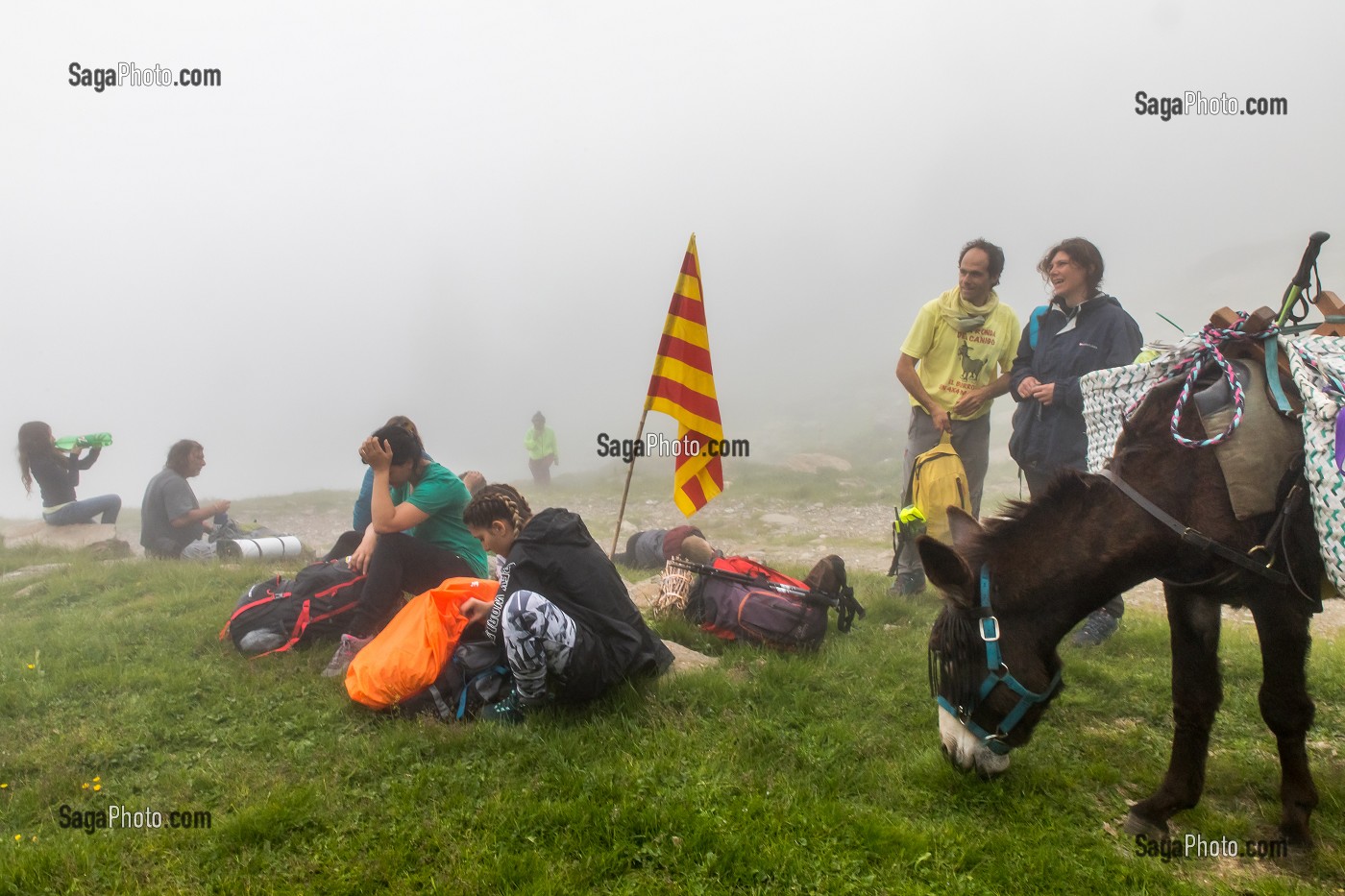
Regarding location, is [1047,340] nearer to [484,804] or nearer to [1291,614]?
[1291,614]

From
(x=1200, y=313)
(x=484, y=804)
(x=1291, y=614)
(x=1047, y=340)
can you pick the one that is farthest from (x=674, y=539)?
(x=1200, y=313)

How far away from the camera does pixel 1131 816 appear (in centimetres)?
366

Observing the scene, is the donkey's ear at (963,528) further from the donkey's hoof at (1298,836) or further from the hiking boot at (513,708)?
the hiking boot at (513,708)

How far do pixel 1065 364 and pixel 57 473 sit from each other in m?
13.7

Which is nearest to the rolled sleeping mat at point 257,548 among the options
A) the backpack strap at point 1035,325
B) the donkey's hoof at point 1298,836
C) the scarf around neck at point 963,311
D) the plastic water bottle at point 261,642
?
the plastic water bottle at point 261,642

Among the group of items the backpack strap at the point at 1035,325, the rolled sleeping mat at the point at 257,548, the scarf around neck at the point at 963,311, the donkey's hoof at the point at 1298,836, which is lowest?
the rolled sleeping mat at the point at 257,548

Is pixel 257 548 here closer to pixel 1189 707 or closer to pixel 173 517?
pixel 173 517

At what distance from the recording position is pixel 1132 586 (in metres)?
3.38

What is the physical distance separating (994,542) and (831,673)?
2252 millimetres

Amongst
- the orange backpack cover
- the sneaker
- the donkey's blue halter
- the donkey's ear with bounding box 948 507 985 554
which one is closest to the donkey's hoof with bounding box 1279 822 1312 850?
the donkey's blue halter

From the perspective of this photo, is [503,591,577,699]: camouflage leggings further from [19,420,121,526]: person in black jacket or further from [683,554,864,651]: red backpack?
[19,420,121,526]: person in black jacket

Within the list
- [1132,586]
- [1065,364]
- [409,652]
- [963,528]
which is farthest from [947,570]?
[1065,364]

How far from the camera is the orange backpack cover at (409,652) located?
4.82 metres

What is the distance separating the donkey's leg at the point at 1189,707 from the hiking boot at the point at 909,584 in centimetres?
409
